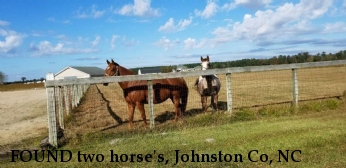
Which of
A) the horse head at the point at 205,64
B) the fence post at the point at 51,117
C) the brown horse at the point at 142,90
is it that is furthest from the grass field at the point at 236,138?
the horse head at the point at 205,64

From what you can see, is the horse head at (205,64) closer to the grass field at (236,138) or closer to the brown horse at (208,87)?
the brown horse at (208,87)

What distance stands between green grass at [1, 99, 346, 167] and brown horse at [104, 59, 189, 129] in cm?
88

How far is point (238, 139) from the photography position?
5.65m

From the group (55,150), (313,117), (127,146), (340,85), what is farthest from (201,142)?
(340,85)

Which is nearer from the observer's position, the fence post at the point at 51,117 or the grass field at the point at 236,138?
the grass field at the point at 236,138

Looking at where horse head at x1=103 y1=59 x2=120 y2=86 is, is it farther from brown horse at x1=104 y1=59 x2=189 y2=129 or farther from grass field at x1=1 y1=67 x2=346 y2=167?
grass field at x1=1 y1=67 x2=346 y2=167

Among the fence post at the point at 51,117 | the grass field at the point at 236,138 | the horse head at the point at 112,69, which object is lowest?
the grass field at the point at 236,138

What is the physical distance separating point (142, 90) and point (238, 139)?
311 cm

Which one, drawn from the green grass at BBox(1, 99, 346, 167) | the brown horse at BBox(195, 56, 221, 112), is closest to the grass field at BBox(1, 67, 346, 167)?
the green grass at BBox(1, 99, 346, 167)

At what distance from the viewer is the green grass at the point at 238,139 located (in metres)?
4.48

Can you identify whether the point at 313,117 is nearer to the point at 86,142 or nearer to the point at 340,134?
the point at 340,134

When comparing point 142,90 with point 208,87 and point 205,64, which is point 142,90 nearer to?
point 205,64

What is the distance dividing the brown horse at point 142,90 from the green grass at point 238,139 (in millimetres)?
885

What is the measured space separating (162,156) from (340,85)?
46.8 feet
